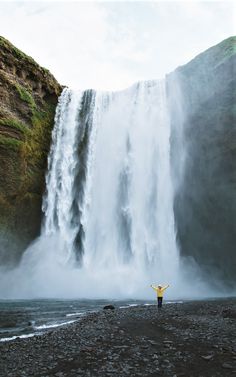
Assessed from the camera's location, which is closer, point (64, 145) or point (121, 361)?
point (121, 361)

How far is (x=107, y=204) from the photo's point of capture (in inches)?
1352

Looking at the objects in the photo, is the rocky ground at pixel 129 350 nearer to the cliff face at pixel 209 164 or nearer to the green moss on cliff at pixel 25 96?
the cliff face at pixel 209 164

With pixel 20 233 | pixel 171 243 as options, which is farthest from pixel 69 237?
pixel 171 243

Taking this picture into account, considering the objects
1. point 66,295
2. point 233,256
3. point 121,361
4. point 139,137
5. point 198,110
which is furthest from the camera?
point 139,137

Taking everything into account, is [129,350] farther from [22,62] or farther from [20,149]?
[22,62]

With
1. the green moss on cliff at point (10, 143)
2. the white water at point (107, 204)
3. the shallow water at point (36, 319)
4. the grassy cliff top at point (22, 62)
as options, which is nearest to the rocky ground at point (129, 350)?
the shallow water at point (36, 319)

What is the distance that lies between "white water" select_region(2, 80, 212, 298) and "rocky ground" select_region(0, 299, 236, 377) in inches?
565

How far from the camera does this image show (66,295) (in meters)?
26.6

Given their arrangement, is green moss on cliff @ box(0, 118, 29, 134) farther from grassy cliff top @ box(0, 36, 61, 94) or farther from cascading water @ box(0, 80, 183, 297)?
grassy cliff top @ box(0, 36, 61, 94)

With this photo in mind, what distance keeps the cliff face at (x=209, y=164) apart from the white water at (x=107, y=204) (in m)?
1.53

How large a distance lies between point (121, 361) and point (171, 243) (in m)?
24.7

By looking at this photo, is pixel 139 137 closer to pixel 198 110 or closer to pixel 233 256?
pixel 198 110

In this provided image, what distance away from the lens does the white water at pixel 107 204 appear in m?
30.0

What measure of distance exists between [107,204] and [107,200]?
42 centimetres
